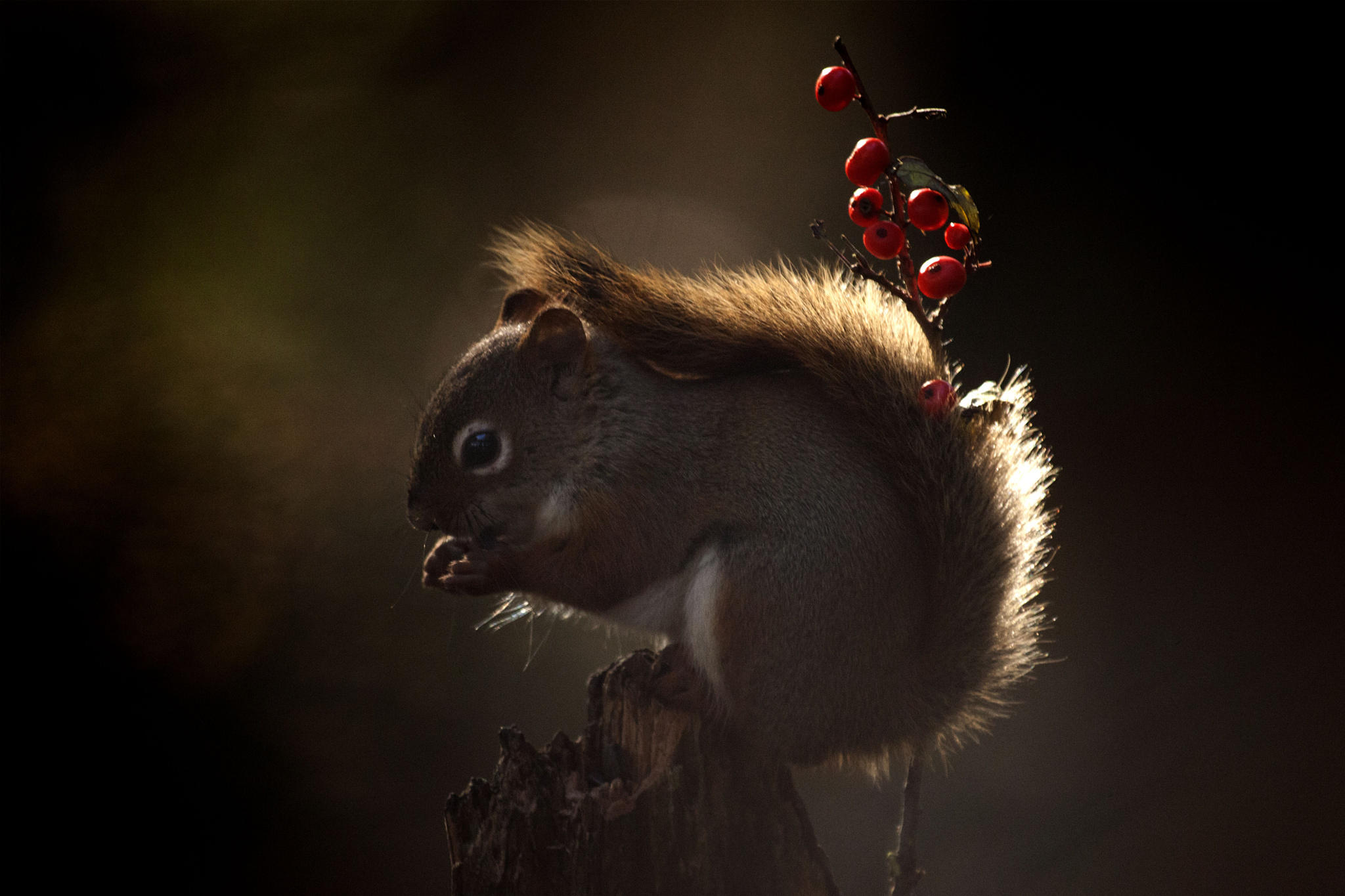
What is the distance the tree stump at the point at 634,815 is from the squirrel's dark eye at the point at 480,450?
426mm

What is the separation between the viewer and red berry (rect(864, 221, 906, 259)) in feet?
4.22

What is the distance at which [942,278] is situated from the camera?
1313 mm

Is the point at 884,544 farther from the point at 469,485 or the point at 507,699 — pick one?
the point at 507,699

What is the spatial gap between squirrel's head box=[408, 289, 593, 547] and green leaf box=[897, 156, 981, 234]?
635 millimetres

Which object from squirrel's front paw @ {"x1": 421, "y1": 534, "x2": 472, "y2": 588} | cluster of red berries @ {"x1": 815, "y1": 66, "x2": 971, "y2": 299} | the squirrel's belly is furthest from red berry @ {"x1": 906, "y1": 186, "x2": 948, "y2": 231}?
squirrel's front paw @ {"x1": 421, "y1": 534, "x2": 472, "y2": 588}

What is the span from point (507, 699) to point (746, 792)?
3.00 ft

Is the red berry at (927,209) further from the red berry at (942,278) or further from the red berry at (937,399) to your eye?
the red berry at (937,399)

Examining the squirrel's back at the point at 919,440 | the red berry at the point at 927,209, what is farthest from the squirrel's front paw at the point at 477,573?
the red berry at the point at 927,209

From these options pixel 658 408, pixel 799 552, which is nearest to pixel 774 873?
pixel 799 552

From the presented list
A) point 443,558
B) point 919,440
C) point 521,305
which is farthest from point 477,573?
point 919,440

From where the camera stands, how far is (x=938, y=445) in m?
1.44

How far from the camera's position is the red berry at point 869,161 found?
49.8 inches

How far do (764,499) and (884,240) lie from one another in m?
0.46

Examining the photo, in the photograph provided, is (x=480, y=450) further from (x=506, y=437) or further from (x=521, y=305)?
(x=521, y=305)
